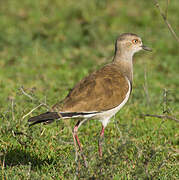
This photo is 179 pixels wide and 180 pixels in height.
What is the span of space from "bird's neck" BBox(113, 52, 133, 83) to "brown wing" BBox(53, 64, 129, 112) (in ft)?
1.27

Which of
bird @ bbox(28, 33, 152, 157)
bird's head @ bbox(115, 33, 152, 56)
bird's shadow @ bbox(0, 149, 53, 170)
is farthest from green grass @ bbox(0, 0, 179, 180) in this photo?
bird's head @ bbox(115, 33, 152, 56)

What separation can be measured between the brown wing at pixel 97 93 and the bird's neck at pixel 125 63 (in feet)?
1.27

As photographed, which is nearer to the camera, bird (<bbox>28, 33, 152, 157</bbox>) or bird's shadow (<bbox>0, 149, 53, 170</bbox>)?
bird (<bbox>28, 33, 152, 157</bbox>)

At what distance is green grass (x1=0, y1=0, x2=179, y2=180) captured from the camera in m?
3.89

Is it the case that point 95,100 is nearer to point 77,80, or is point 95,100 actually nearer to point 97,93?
point 97,93

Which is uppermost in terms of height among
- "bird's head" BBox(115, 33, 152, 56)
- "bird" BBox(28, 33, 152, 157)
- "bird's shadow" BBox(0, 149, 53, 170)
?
"bird's head" BBox(115, 33, 152, 56)

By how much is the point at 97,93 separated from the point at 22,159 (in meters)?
1.04

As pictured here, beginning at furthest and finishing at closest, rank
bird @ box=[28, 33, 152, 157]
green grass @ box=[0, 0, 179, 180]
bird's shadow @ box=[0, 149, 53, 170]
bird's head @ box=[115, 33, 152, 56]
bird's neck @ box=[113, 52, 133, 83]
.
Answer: bird's head @ box=[115, 33, 152, 56] < bird's neck @ box=[113, 52, 133, 83] < bird's shadow @ box=[0, 149, 53, 170] < bird @ box=[28, 33, 152, 157] < green grass @ box=[0, 0, 179, 180]

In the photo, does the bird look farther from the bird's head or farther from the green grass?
the bird's head

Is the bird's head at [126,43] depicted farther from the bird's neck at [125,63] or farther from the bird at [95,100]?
the bird at [95,100]

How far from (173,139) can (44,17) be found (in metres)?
6.00

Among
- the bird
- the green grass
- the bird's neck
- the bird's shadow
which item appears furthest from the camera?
the bird's neck

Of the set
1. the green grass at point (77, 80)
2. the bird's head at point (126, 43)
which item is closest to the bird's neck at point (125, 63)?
the bird's head at point (126, 43)

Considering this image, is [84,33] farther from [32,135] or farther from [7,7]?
[32,135]
